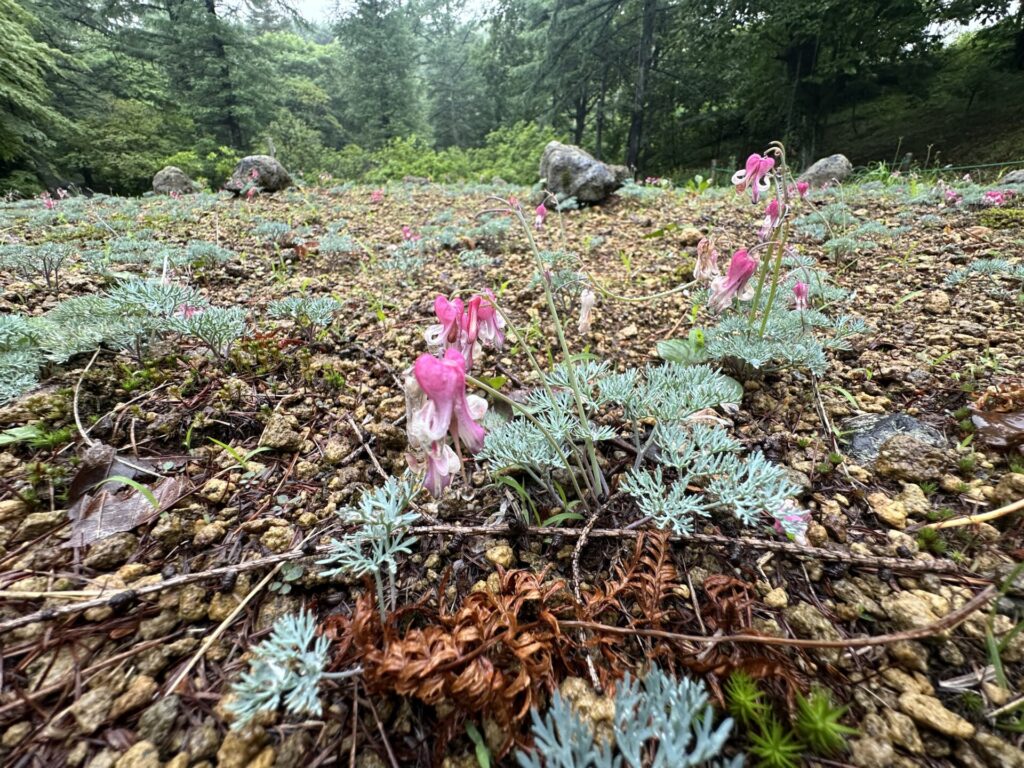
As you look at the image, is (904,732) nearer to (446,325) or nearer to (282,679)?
(282,679)

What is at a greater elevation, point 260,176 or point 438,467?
point 260,176

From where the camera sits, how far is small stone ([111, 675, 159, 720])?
0.88 m

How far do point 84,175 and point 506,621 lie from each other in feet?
69.2

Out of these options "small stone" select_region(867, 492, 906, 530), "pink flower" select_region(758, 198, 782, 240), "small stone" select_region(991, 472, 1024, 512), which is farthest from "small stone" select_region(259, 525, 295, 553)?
"pink flower" select_region(758, 198, 782, 240)

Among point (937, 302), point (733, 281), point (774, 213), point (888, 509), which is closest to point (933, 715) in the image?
point (888, 509)

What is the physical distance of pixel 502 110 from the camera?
23172mm

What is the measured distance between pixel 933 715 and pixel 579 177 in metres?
6.28

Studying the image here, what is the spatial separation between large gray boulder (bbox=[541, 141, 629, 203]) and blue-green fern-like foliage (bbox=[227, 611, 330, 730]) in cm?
604

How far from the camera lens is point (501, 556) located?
3.96 feet

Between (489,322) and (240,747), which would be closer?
(240,747)

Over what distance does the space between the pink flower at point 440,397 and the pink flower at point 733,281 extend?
4.45 ft

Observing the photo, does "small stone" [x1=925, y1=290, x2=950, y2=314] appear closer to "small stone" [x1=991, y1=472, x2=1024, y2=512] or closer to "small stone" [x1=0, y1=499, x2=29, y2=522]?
"small stone" [x1=991, y1=472, x2=1024, y2=512]

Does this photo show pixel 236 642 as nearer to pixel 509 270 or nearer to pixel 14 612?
pixel 14 612

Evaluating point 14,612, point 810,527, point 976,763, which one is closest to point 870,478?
point 810,527
